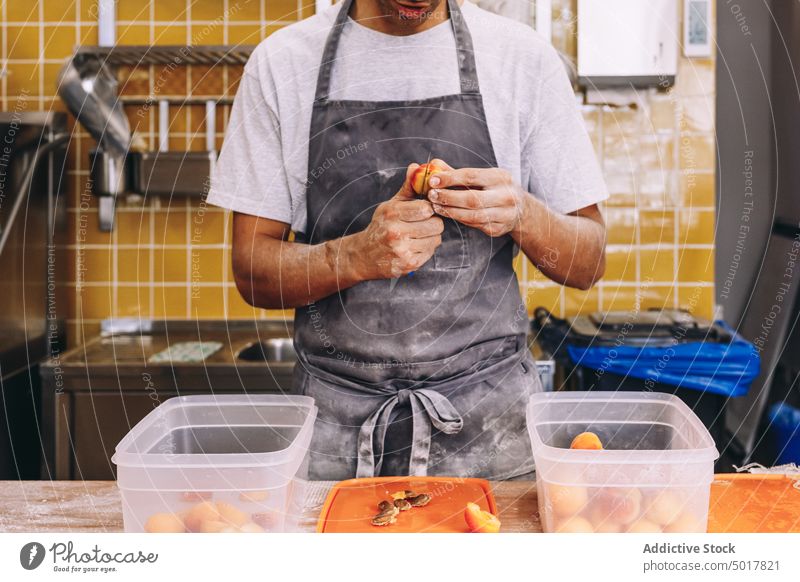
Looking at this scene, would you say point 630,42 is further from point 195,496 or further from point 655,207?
point 195,496

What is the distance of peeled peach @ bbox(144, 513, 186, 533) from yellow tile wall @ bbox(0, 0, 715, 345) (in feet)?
3.93

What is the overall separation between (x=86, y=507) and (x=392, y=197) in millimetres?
461

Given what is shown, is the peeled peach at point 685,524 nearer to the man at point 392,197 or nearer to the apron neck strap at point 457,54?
the man at point 392,197

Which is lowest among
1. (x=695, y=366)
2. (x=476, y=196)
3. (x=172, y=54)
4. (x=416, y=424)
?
(x=695, y=366)

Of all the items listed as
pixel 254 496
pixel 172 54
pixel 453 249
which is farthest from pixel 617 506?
pixel 172 54

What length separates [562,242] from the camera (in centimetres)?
93

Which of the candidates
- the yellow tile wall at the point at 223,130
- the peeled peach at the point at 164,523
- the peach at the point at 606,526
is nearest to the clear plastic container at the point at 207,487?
the peeled peach at the point at 164,523

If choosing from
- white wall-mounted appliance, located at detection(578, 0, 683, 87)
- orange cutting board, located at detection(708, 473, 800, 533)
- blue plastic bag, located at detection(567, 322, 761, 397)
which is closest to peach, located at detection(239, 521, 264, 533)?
orange cutting board, located at detection(708, 473, 800, 533)

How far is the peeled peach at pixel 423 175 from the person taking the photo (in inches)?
31.1

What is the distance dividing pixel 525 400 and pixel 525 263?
0.85m

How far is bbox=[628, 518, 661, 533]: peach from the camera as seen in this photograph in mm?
639

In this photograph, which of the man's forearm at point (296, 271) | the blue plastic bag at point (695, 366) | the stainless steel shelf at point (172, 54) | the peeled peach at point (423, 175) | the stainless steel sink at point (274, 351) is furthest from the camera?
the stainless steel sink at point (274, 351)
